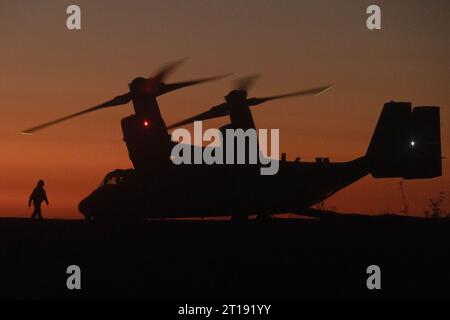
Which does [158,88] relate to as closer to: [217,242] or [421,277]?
[217,242]

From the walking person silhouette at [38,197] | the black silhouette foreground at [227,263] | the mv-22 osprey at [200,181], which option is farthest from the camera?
the walking person silhouette at [38,197]

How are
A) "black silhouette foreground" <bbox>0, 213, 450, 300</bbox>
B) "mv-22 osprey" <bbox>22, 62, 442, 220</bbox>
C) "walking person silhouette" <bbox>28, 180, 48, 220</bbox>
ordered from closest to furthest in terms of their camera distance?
"black silhouette foreground" <bbox>0, 213, 450, 300</bbox>, "mv-22 osprey" <bbox>22, 62, 442, 220</bbox>, "walking person silhouette" <bbox>28, 180, 48, 220</bbox>

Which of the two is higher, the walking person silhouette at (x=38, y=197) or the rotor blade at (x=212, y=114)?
the rotor blade at (x=212, y=114)

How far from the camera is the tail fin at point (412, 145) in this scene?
33406 mm

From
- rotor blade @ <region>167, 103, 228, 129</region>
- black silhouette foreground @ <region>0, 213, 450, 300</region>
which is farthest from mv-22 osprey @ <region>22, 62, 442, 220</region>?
black silhouette foreground @ <region>0, 213, 450, 300</region>

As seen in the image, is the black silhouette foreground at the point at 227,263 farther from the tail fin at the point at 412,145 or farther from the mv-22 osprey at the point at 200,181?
the tail fin at the point at 412,145

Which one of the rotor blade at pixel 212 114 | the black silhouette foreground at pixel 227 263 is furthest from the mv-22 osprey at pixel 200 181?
the black silhouette foreground at pixel 227 263

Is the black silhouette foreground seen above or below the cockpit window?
below

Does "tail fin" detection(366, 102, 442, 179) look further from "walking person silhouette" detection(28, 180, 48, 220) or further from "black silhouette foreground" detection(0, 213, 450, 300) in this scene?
"walking person silhouette" detection(28, 180, 48, 220)

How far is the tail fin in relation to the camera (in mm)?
33406

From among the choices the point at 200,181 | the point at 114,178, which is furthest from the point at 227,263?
the point at 114,178
